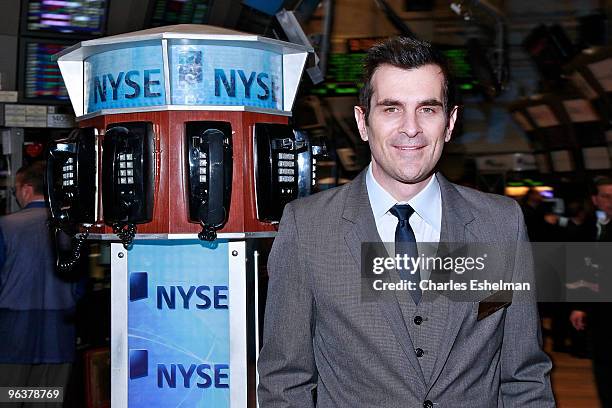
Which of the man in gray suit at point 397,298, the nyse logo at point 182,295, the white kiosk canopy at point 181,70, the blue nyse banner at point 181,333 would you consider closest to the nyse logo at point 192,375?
the blue nyse banner at point 181,333

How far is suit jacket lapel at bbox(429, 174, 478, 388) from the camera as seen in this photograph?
76.1 inches

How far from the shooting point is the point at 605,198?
20.2 feet

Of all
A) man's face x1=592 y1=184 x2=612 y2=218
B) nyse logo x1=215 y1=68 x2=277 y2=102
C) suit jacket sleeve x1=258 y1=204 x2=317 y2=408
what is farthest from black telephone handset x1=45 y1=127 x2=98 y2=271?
man's face x1=592 y1=184 x2=612 y2=218

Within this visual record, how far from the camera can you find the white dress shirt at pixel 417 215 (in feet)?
6.88

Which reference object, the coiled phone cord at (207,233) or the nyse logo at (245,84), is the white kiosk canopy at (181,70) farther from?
the coiled phone cord at (207,233)

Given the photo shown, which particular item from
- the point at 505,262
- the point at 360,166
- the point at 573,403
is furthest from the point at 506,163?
the point at 505,262

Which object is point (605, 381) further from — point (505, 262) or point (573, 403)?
point (505, 262)

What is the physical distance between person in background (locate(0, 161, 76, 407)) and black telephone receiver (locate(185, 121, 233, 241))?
2216 mm

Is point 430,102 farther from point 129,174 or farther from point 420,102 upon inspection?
point 129,174

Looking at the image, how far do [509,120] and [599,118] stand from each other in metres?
3.03

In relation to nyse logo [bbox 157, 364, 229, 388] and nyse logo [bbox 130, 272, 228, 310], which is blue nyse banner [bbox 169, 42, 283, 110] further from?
nyse logo [bbox 157, 364, 229, 388]

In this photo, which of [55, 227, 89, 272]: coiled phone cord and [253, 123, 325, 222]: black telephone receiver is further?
[55, 227, 89, 272]: coiled phone cord

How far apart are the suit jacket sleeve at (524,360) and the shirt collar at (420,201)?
0.79ft

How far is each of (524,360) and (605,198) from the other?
14.6ft
